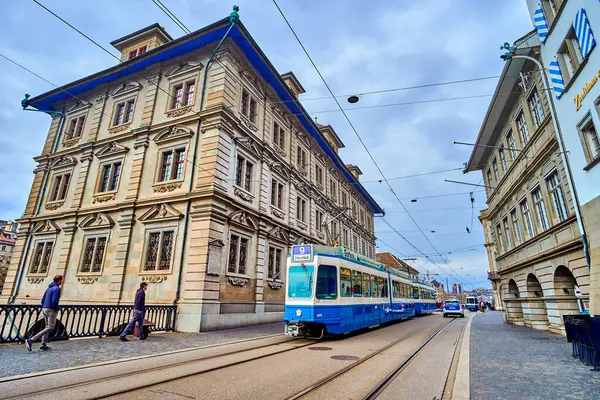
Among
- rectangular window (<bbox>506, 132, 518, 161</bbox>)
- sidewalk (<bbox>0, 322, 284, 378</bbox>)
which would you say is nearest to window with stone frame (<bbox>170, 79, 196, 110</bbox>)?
sidewalk (<bbox>0, 322, 284, 378</bbox>)

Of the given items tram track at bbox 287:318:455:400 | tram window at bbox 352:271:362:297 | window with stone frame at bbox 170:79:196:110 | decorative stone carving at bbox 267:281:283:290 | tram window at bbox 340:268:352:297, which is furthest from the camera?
decorative stone carving at bbox 267:281:283:290

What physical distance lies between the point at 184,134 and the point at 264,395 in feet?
49.4

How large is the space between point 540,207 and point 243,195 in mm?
15209

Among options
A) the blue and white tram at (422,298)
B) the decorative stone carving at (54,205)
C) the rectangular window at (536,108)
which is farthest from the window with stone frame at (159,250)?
the blue and white tram at (422,298)

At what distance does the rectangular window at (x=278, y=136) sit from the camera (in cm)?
2288

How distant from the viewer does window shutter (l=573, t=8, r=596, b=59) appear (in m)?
9.69

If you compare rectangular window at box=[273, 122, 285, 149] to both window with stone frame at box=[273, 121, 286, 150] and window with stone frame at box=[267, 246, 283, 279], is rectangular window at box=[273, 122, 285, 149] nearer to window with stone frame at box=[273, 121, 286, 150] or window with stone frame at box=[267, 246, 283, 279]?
window with stone frame at box=[273, 121, 286, 150]

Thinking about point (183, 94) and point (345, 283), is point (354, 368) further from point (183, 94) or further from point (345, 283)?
point (183, 94)

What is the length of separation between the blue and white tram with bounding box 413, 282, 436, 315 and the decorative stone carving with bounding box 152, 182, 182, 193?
20.5 meters

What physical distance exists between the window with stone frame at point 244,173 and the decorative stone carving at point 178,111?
388 cm

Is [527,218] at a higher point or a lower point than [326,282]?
higher

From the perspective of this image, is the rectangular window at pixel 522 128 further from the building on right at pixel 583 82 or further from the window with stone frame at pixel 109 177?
the window with stone frame at pixel 109 177

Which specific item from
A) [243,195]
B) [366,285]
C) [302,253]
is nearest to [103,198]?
[243,195]

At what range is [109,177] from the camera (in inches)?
763
